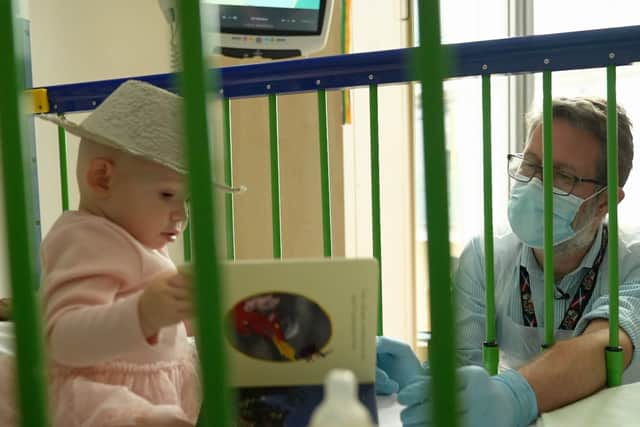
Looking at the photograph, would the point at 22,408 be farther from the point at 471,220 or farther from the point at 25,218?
the point at 471,220

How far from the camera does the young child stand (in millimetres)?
798

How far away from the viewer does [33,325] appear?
1.37ft

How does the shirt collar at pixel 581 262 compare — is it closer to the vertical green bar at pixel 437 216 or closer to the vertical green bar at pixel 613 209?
the vertical green bar at pixel 613 209

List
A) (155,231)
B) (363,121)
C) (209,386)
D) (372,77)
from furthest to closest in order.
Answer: (363,121) < (372,77) < (155,231) < (209,386)

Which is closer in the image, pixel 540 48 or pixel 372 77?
pixel 540 48

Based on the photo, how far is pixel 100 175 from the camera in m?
0.93

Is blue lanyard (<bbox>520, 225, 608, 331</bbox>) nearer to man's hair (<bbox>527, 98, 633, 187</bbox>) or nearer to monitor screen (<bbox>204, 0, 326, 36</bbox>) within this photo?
man's hair (<bbox>527, 98, 633, 187</bbox>)

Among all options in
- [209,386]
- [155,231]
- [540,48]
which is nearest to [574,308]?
[540,48]

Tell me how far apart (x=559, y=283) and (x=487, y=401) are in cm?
51

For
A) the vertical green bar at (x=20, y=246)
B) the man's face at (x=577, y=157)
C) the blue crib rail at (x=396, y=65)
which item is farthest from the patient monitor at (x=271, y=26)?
the vertical green bar at (x=20, y=246)

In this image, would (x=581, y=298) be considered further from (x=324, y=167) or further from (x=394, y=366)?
(x=324, y=167)

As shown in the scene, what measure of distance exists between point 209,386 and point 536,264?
1.13 metres

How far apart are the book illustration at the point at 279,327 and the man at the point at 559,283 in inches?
14.8

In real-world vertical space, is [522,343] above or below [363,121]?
below
